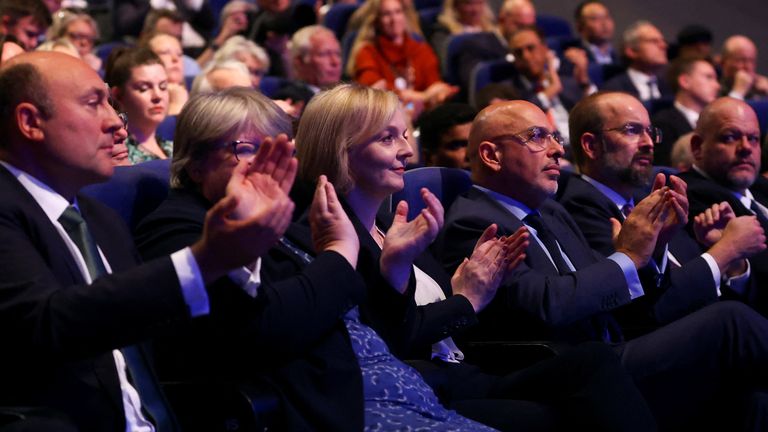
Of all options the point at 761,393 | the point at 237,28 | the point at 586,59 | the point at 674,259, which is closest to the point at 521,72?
the point at 586,59

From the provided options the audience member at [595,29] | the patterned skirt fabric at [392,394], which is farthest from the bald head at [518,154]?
the audience member at [595,29]

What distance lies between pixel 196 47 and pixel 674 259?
13.4ft

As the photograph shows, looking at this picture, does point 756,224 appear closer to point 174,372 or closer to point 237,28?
point 174,372

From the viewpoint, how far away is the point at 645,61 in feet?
23.6

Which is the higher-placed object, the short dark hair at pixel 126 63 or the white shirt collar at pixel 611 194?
the short dark hair at pixel 126 63

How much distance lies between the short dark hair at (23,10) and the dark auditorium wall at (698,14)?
198 inches

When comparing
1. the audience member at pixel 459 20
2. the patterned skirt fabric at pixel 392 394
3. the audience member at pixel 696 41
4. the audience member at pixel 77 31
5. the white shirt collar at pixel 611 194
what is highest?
the patterned skirt fabric at pixel 392 394

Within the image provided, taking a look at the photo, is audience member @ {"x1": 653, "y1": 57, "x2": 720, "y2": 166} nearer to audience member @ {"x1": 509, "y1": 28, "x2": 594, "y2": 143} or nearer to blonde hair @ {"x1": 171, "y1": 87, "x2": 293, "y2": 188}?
audience member @ {"x1": 509, "y1": 28, "x2": 594, "y2": 143}

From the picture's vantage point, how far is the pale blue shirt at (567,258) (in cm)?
295

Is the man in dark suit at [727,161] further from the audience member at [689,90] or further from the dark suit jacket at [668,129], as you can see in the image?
the audience member at [689,90]

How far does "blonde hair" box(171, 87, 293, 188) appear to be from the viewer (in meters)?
2.35

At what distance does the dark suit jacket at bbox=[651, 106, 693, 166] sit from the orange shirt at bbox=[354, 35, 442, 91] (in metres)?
1.41

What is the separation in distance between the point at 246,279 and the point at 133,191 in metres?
0.65

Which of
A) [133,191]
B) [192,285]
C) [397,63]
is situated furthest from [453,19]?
[192,285]
